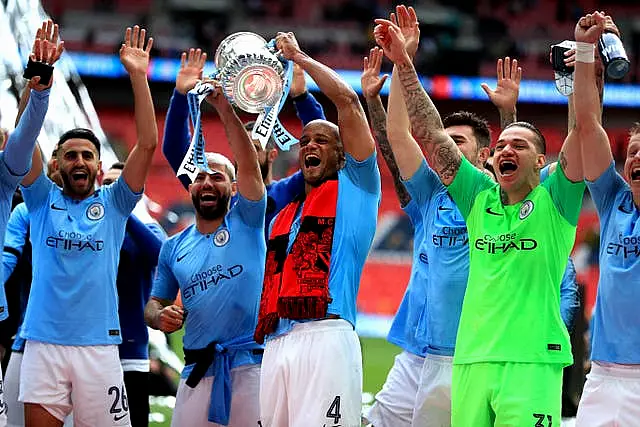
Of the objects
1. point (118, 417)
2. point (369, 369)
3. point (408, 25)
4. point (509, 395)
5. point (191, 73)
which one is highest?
point (408, 25)

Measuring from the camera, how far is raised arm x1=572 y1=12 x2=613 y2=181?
16.2 feet

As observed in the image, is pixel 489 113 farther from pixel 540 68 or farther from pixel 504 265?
pixel 504 265

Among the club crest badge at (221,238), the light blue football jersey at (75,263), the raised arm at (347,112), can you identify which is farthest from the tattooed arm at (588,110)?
the light blue football jersey at (75,263)

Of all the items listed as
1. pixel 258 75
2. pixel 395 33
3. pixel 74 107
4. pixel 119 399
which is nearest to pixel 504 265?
pixel 395 33

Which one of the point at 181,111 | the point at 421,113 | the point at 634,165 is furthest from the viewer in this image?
the point at 181,111

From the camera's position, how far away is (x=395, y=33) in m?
5.61

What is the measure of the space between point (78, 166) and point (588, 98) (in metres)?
3.18

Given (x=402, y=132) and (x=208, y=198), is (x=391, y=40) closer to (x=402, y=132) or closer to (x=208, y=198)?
(x=402, y=132)

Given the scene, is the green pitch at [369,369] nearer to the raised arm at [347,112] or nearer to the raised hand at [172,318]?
the raised hand at [172,318]

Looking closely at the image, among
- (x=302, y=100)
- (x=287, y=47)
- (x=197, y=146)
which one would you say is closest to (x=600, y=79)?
(x=287, y=47)

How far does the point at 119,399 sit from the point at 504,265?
100 inches

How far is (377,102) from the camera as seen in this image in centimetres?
626

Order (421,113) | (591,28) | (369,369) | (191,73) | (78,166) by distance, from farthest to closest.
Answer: (369,369) → (191,73) → (78,166) → (421,113) → (591,28)

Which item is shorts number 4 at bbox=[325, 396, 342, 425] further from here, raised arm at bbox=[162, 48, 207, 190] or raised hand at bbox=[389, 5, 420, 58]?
raised arm at bbox=[162, 48, 207, 190]
